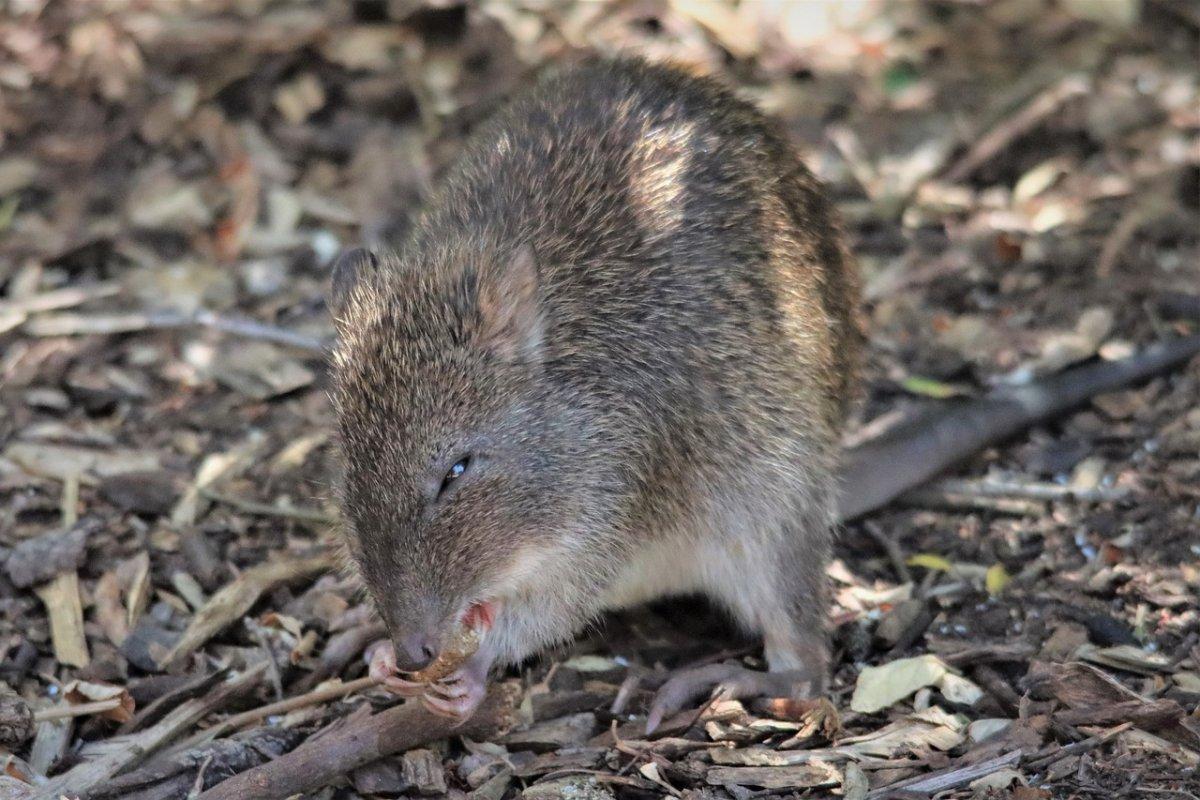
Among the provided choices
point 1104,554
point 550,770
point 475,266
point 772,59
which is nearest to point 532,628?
point 550,770

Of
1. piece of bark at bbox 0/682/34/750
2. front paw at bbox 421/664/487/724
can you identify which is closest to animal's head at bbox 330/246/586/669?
front paw at bbox 421/664/487/724

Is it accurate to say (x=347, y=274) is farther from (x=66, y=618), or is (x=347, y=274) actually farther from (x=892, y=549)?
(x=892, y=549)

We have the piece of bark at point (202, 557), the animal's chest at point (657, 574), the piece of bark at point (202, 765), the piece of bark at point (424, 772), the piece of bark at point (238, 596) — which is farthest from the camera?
the piece of bark at point (202, 557)

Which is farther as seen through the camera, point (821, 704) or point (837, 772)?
point (821, 704)

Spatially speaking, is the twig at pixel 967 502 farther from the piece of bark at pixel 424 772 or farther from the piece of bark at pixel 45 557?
the piece of bark at pixel 45 557

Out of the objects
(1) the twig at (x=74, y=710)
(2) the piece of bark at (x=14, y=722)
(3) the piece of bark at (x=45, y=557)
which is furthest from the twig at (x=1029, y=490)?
(2) the piece of bark at (x=14, y=722)

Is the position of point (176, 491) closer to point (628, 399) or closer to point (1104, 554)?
point (628, 399)

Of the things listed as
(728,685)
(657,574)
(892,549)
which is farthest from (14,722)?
(892,549)
